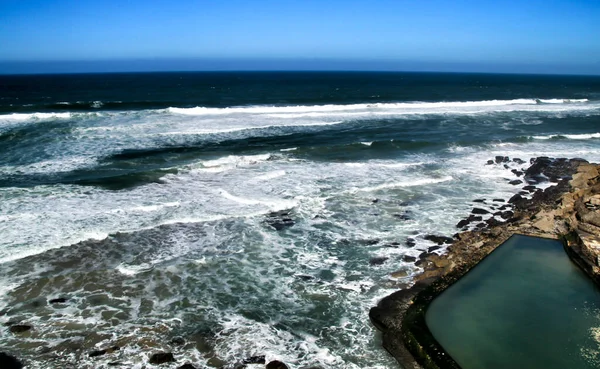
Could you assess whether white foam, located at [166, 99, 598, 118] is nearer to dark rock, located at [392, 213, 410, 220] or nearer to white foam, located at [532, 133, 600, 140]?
white foam, located at [532, 133, 600, 140]

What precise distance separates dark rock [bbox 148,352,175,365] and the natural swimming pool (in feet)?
16.7

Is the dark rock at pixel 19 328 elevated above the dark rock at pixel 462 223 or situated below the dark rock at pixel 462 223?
below

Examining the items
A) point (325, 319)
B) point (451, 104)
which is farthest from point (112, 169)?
point (451, 104)

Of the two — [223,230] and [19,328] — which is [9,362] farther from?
[223,230]

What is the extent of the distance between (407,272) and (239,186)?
9.24 m

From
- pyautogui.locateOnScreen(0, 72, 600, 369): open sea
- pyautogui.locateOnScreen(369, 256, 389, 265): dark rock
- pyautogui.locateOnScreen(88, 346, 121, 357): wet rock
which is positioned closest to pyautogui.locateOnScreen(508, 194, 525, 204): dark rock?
pyautogui.locateOnScreen(0, 72, 600, 369): open sea

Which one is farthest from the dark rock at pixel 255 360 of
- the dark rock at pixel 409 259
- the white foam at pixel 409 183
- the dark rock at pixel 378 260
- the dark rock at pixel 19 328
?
the white foam at pixel 409 183

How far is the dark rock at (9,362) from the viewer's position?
756cm

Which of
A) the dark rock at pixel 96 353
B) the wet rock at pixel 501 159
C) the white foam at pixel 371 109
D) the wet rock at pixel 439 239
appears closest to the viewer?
the dark rock at pixel 96 353

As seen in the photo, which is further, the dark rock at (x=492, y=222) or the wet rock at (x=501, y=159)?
the wet rock at (x=501, y=159)

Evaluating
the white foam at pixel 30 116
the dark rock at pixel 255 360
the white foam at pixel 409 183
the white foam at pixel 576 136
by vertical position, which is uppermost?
the white foam at pixel 30 116

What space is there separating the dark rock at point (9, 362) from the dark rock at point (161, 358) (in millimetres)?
2304

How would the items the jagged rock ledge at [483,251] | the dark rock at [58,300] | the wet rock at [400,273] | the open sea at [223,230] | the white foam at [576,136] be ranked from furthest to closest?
the white foam at [576,136]
the wet rock at [400,273]
the dark rock at [58,300]
the open sea at [223,230]
the jagged rock ledge at [483,251]

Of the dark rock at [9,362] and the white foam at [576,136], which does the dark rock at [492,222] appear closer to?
the dark rock at [9,362]
